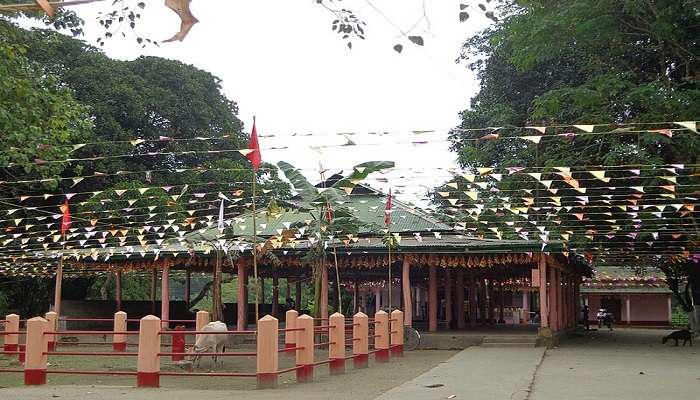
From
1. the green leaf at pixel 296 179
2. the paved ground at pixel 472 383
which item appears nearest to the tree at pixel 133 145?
the green leaf at pixel 296 179

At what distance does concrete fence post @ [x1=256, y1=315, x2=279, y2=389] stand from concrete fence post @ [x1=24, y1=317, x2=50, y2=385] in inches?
141

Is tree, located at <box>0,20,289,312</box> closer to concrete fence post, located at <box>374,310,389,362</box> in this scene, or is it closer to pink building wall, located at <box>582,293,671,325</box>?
concrete fence post, located at <box>374,310,389,362</box>

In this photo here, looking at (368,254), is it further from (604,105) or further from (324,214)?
(604,105)

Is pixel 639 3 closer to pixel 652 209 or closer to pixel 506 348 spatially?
pixel 652 209

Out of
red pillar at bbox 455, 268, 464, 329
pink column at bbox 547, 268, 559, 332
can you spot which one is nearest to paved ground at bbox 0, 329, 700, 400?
pink column at bbox 547, 268, 559, 332

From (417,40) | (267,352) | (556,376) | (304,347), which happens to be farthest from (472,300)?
(417,40)

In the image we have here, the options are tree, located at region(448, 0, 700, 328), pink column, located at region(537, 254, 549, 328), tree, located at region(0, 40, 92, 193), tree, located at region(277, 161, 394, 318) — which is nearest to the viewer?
tree, located at region(0, 40, 92, 193)

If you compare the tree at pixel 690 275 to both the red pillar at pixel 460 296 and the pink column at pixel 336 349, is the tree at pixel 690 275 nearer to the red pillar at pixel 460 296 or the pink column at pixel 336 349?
the red pillar at pixel 460 296

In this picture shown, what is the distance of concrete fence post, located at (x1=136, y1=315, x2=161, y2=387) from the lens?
431 inches

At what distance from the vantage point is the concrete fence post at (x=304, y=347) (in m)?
12.0

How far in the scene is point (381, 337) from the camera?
15914mm

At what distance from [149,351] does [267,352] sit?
1768 millimetres

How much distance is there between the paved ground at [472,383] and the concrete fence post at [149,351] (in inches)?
9.9

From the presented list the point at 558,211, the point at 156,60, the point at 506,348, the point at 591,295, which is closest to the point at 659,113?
the point at 558,211
